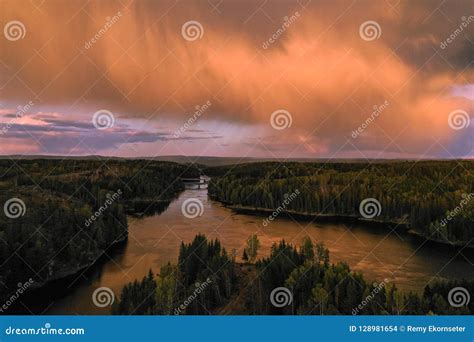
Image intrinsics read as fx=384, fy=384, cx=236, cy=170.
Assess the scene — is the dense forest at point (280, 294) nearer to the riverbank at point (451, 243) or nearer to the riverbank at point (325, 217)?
the riverbank at point (451, 243)

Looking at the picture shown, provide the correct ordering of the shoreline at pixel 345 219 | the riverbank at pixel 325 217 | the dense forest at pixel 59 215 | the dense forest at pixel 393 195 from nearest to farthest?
the dense forest at pixel 59 215
the shoreline at pixel 345 219
the dense forest at pixel 393 195
the riverbank at pixel 325 217

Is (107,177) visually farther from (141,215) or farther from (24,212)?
(24,212)

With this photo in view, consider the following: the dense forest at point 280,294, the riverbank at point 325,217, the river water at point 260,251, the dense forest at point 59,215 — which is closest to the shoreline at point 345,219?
the riverbank at point 325,217

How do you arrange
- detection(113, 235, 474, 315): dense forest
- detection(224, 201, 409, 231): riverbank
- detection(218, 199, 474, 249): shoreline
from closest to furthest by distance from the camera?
1. detection(113, 235, 474, 315): dense forest
2. detection(218, 199, 474, 249): shoreline
3. detection(224, 201, 409, 231): riverbank

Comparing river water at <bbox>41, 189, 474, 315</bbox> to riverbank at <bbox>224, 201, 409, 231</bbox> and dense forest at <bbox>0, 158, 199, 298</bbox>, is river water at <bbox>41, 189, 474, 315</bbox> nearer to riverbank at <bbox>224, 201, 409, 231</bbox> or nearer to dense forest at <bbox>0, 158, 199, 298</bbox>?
dense forest at <bbox>0, 158, 199, 298</bbox>

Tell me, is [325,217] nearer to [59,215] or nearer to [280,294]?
[59,215]

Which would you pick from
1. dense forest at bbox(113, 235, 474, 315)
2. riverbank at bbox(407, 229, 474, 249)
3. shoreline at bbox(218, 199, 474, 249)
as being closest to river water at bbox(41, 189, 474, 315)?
riverbank at bbox(407, 229, 474, 249)

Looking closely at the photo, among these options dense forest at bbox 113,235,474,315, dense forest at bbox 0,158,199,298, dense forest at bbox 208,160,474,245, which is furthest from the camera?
dense forest at bbox 208,160,474,245
